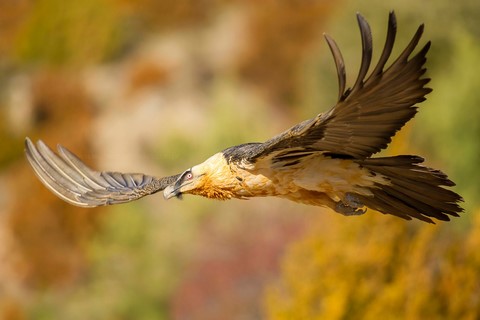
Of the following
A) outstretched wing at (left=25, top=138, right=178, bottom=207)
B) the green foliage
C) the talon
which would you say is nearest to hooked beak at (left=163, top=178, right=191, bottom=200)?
the talon

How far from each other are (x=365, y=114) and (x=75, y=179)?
2.86 meters

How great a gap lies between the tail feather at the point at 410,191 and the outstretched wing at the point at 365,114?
214 mm

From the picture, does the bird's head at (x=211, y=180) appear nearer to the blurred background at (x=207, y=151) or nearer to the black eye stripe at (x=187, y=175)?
the black eye stripe at (x=187, y=175)

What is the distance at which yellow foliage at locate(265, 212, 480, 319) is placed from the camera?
41.7ft

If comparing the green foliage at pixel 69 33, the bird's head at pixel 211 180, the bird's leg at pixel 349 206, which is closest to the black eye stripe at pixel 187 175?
the bird's head at pixel 211 180

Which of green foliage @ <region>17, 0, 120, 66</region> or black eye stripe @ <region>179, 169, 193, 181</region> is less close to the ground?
green foliage @ <region>17, 0, 120, 66</region>

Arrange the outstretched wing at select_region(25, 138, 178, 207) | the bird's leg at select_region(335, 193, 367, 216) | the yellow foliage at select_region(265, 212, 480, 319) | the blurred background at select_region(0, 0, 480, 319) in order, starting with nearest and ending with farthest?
the bird's leg at select_region(335, 193, 367, 216) < the outstretched wing at select_region(25, 138, 178, 207) < the yellow foliage at select_region(265, 212, 480, 319) < the blurred background at select_region(0, 0, 480, 319)

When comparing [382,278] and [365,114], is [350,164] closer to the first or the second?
[365,114]

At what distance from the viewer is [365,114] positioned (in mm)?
6301

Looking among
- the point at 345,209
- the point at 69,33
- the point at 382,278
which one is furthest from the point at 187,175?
the point at 69,33

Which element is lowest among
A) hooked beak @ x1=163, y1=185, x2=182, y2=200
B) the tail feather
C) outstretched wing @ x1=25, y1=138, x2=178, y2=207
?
the tail feather

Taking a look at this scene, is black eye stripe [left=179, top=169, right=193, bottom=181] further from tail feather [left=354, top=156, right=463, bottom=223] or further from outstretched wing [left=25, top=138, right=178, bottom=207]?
outstretched wing [left=25, top=138, right=178, bottom=207]

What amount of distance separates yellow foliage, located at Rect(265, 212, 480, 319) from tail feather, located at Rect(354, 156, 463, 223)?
18.4 feet

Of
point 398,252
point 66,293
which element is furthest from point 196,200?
point 398,252
